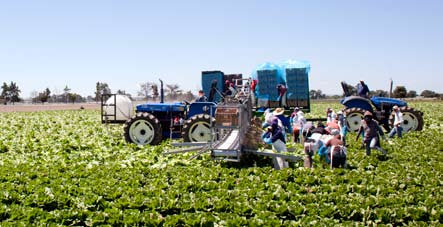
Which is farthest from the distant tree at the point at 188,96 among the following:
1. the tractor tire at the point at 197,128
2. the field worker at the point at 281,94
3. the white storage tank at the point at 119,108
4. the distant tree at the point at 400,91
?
the distant tree at the point at 400,91

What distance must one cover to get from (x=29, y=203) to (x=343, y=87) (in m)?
13.4

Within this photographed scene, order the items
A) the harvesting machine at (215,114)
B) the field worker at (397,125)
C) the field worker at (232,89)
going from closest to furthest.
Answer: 1. the harvesting machine at (215,114)
2. the field worker at (232,89)
3. the field worker at (397,125)

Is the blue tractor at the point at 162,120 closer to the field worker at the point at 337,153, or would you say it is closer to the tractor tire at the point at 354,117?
A: the field worker at the point at 337,153

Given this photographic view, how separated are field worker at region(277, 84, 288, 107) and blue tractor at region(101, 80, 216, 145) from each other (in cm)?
426

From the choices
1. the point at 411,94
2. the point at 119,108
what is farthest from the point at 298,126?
the point at 411,94

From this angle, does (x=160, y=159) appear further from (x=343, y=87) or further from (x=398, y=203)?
(x=343, y=87)

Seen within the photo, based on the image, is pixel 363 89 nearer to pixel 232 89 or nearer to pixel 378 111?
pixel 378 111

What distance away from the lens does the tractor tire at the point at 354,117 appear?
642 inches

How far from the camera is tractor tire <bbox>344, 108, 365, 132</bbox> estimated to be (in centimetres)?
1630

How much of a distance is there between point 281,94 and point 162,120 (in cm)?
504

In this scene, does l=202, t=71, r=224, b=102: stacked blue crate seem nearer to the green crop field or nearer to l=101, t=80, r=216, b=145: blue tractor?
l=101, t=80, r=216, b=145: blue tractor

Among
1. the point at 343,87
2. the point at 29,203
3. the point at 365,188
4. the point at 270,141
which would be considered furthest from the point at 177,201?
the point at 343,87

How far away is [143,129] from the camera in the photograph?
1359 cm

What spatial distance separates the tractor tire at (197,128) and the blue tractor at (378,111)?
660cm
